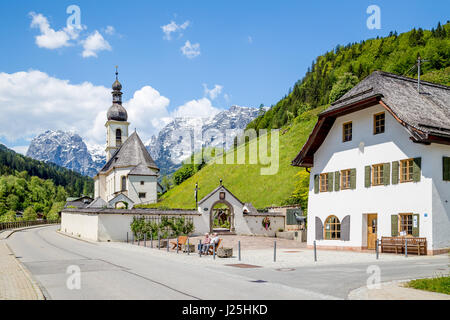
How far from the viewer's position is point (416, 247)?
2380cm

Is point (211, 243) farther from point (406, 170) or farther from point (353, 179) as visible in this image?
point (406, 170)

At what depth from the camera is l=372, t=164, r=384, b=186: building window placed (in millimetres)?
26812

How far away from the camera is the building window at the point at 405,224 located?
2473cm

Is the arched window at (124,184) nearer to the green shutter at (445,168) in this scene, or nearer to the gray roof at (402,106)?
the gray roof at (402,106)

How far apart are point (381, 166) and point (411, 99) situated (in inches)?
165

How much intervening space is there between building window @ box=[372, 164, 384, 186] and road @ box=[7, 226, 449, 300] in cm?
768

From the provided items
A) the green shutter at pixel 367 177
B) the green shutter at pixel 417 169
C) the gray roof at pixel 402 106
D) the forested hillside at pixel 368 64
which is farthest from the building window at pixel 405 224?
the forested hillside at pixel 368 64

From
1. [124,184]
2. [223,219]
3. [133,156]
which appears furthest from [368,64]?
[223,219]

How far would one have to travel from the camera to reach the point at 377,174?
27.2m

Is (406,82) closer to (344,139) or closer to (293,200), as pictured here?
(344,139)

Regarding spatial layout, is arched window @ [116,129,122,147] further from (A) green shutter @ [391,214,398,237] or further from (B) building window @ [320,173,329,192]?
(A) green shutter @ [391,214,398,237]

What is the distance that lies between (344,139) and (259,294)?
20.3 metres

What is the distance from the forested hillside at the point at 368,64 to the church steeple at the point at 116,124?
1900 inches

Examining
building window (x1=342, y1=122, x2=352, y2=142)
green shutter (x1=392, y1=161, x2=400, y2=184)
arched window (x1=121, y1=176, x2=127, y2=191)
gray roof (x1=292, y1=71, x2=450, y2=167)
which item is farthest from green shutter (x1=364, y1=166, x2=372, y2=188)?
arched window (x1=121, y1=176, x2=127, y2=191)
